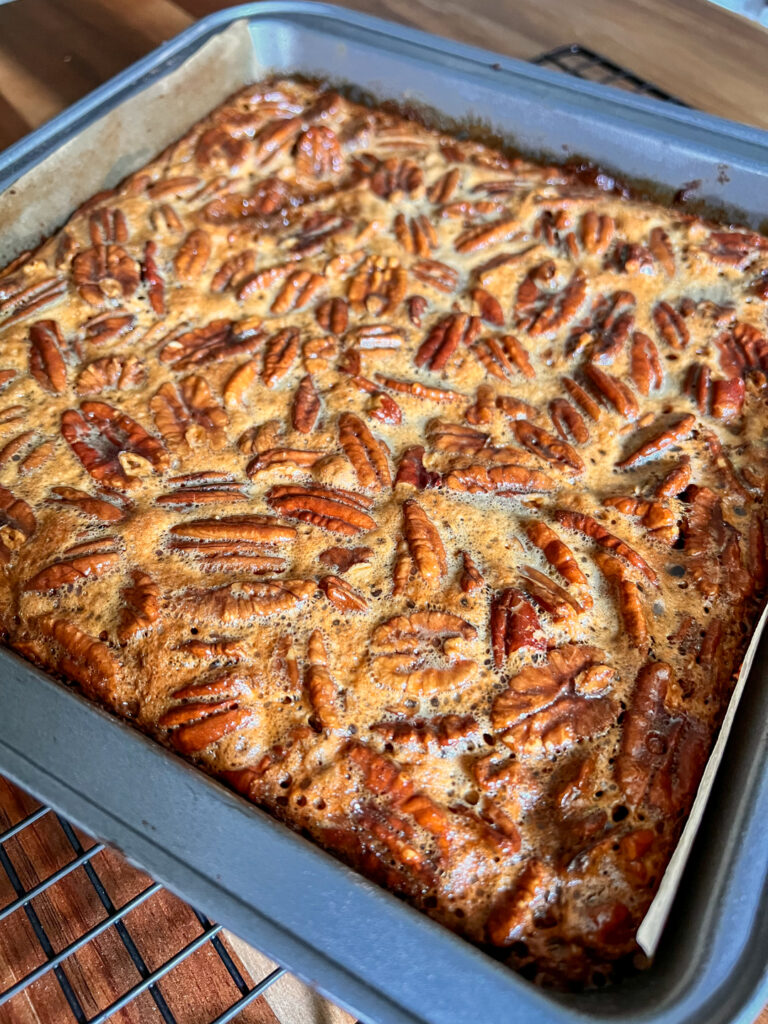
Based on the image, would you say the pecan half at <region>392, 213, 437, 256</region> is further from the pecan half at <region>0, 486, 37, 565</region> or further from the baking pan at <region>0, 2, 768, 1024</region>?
the baking pan at <region>0, 2, 768, 1024</region>

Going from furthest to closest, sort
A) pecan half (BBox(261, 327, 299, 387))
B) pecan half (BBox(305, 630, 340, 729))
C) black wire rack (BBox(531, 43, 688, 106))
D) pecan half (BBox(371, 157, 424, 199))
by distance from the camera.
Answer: black wire rack (BBox(531, 43, 688, 106)), pecan half (BBox(371, 157, 424, 199)), pecan half (BBox(261, 327, 299, 387)), pecan half (BBox(305, 630, 340, 729))

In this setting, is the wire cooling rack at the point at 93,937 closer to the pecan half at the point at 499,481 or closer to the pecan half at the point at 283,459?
the pecan half at the point at 283,459

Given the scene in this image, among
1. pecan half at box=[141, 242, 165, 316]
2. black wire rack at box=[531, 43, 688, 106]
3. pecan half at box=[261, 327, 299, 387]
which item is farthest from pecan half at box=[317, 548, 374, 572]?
black wire rack at box=[531, 43, 688, 106]

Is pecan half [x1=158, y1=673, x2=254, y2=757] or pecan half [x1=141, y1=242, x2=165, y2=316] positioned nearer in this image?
pecan half [x1=158, y1=673, x2=254, y2=757]

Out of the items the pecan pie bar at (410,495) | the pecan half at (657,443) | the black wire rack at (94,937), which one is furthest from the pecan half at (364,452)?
the black wire rack at (94,937)

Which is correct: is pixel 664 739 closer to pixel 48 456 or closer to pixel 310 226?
pixel 48 456

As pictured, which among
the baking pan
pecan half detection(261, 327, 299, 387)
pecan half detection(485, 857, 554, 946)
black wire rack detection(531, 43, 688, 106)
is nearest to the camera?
the baking pan
